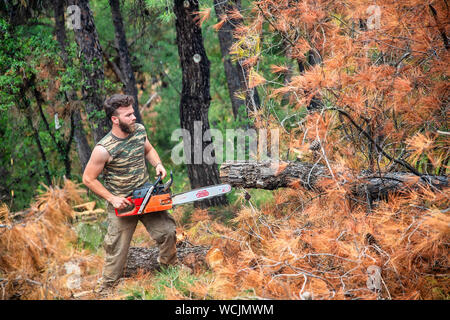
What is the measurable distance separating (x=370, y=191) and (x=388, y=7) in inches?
71.3

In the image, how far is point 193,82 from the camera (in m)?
6.45

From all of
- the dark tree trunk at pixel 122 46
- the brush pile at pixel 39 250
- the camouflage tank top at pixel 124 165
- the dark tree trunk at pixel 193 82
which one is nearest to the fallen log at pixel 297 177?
the camouflage tank top at pixel 124 165

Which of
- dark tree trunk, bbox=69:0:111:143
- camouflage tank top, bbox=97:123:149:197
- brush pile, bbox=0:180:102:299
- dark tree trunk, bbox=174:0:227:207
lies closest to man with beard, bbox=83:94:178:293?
camouflage tank top, bbox=97:123:149:197

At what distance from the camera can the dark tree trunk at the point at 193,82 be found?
636cm

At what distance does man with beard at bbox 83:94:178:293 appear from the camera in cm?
385

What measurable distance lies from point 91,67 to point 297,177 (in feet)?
11.9

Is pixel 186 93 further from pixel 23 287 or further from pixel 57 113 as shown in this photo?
pixel 23 287

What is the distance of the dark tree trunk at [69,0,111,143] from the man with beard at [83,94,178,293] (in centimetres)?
251

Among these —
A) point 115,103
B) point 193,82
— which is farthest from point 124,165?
point 193,82

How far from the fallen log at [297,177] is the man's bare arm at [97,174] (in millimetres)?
1410

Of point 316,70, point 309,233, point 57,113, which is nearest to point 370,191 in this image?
point 309,233

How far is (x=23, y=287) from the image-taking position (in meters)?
3.23

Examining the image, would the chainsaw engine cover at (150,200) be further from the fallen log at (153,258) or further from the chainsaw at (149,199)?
the fallen log at (153,258)

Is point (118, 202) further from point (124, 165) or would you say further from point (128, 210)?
point (124, 165)
